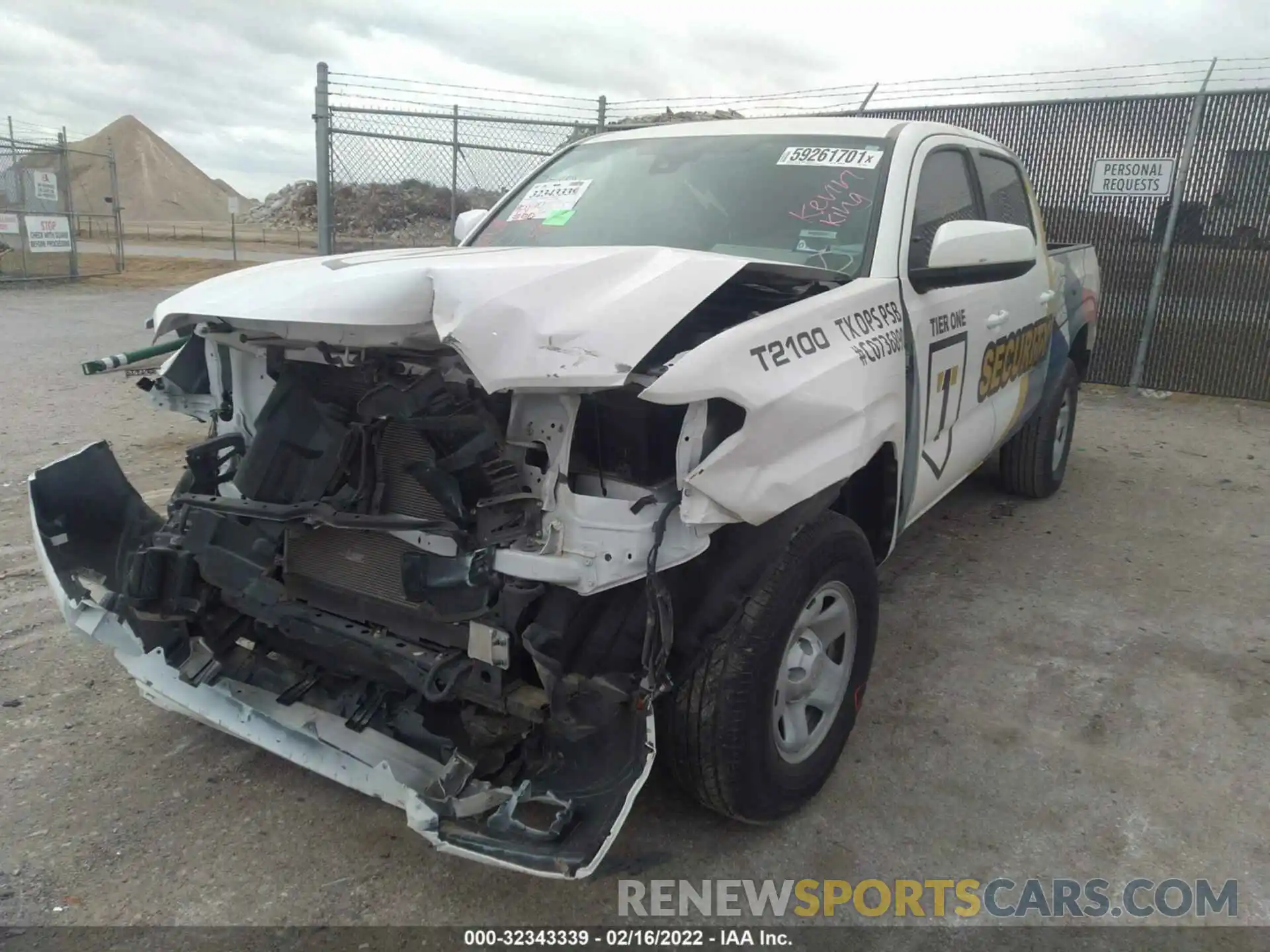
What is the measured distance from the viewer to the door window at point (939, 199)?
10.7 ft

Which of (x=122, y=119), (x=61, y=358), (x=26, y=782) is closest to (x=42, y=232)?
(x=61, y=358)

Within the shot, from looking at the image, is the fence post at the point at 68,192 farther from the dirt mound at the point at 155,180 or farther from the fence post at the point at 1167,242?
the dirt mound at the point at 155,180

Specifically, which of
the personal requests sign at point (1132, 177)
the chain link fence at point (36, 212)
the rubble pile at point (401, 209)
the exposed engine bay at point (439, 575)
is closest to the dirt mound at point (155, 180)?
the chain link fence at point (36, 212)

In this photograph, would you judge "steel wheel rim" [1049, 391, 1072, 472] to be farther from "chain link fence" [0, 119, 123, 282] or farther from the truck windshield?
"chain link fence" [0, 119, 123, 282]

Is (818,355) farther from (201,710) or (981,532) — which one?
(981,532)

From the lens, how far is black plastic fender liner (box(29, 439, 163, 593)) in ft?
9.05

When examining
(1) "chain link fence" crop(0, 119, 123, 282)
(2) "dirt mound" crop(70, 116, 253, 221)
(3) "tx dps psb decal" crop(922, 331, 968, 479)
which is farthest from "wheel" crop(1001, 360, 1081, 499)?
(2) "dirt mound" crop(70, 116, 253, 221)

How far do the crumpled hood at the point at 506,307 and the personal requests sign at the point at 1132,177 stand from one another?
8.06 metres

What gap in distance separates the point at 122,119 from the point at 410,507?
432ft

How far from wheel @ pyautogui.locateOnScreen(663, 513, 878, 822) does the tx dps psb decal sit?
71 cm

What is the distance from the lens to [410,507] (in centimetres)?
246

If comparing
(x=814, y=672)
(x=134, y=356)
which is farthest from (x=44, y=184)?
(x=814, y=672)

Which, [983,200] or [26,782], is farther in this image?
[983,200]

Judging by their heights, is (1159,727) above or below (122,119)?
below
